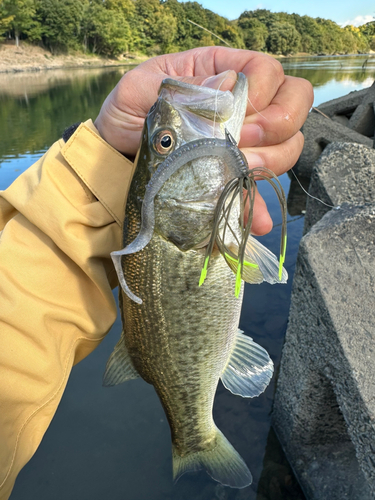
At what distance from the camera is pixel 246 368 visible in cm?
204

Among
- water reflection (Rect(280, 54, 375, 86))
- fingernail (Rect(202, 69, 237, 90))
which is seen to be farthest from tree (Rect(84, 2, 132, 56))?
fingernail (Rect(202, 69, 237, 90))

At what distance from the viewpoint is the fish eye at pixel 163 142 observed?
60.7 inches

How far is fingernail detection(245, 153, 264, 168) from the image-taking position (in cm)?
188

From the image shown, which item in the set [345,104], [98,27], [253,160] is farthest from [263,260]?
[98,27]

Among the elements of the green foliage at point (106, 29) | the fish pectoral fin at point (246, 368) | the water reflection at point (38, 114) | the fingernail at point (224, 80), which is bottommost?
the water reflection at point (38, 114)

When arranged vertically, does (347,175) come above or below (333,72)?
below

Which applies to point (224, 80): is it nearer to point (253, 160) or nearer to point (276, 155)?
point (253, 160)

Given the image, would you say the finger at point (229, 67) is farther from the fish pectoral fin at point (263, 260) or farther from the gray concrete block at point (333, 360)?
the gray concrete block at point (333, 360)

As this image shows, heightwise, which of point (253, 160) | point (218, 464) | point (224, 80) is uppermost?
point (224, 80)

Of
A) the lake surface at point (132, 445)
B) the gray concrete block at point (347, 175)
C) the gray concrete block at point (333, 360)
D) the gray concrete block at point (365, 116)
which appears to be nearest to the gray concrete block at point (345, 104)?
the gray concrete block at point (365, 116)

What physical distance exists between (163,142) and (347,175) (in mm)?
1705

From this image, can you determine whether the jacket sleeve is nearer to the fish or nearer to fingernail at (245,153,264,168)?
the fish

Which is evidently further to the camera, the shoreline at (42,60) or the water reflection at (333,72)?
the shoreline at (42,60)

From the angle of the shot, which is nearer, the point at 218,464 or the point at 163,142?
the point at 163,142
